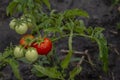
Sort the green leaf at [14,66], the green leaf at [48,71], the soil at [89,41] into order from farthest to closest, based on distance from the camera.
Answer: the soil at [89,41] < the green leaf at [48,71] < the green leaf at [14,66]

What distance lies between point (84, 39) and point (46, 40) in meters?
1.25

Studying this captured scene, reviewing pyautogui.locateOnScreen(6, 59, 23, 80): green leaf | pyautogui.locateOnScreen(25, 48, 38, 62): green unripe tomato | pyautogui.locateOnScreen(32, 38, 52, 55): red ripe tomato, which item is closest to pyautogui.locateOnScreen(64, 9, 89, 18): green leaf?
pyautogui.locateOnScreen(32, 38, 52, 55): red ripe tomato

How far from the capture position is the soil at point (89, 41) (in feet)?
9.18

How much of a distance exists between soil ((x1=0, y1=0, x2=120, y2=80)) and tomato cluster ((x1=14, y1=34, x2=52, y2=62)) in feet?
2.94

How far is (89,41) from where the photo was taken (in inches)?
121

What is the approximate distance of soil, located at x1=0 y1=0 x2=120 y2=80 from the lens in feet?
9.18

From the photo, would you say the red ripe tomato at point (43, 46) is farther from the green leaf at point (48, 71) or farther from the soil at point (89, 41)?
the soil at point (89, 41)

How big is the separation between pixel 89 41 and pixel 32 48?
1.29 meters

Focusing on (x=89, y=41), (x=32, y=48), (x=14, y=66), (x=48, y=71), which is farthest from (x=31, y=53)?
(x=89, y=41)

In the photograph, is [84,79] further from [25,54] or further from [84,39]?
[25,54]

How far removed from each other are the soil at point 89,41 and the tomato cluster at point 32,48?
2.94ft

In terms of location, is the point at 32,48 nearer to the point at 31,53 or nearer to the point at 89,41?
the point at 31,53

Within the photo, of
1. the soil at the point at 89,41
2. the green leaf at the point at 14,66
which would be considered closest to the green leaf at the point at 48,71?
the green leaf at the point at 14,66

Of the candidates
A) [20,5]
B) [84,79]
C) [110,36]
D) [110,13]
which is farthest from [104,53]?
[110,13]
